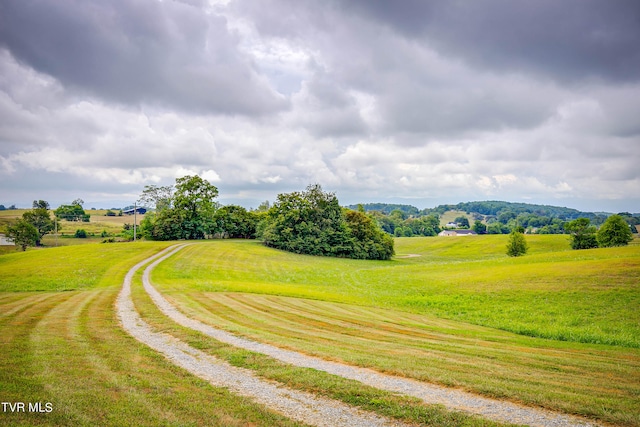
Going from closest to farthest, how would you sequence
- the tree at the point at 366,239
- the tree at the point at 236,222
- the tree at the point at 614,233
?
1. the tree at the point at 614,233
2. the tree at the point at 366,239
3. the tree at the point at 236,222

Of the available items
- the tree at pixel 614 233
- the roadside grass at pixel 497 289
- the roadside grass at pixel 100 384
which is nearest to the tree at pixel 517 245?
the tree at pixel 614 233

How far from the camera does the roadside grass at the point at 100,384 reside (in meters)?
6.77

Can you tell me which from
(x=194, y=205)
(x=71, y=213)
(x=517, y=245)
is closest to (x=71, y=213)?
(x=71, y=213)

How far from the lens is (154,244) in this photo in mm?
59156

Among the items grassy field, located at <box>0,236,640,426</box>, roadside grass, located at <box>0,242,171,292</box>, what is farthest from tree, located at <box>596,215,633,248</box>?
roadside grass, located at <box>0,242,171,292</box>

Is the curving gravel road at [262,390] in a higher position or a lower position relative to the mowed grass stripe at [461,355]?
higher

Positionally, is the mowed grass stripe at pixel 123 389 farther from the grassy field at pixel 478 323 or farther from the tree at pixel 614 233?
the tree at pixel 614 233

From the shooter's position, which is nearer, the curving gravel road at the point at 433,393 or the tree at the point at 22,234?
the curving gravel road at the point at 433,393

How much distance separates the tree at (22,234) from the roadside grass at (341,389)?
89947mm

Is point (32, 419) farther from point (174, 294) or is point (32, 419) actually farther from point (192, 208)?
point (192, 208)

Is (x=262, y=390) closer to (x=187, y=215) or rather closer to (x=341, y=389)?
(x=341, y=389)

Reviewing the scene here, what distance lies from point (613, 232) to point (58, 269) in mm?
88055

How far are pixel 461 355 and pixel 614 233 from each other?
75.0 meters

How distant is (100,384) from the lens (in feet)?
27.2
